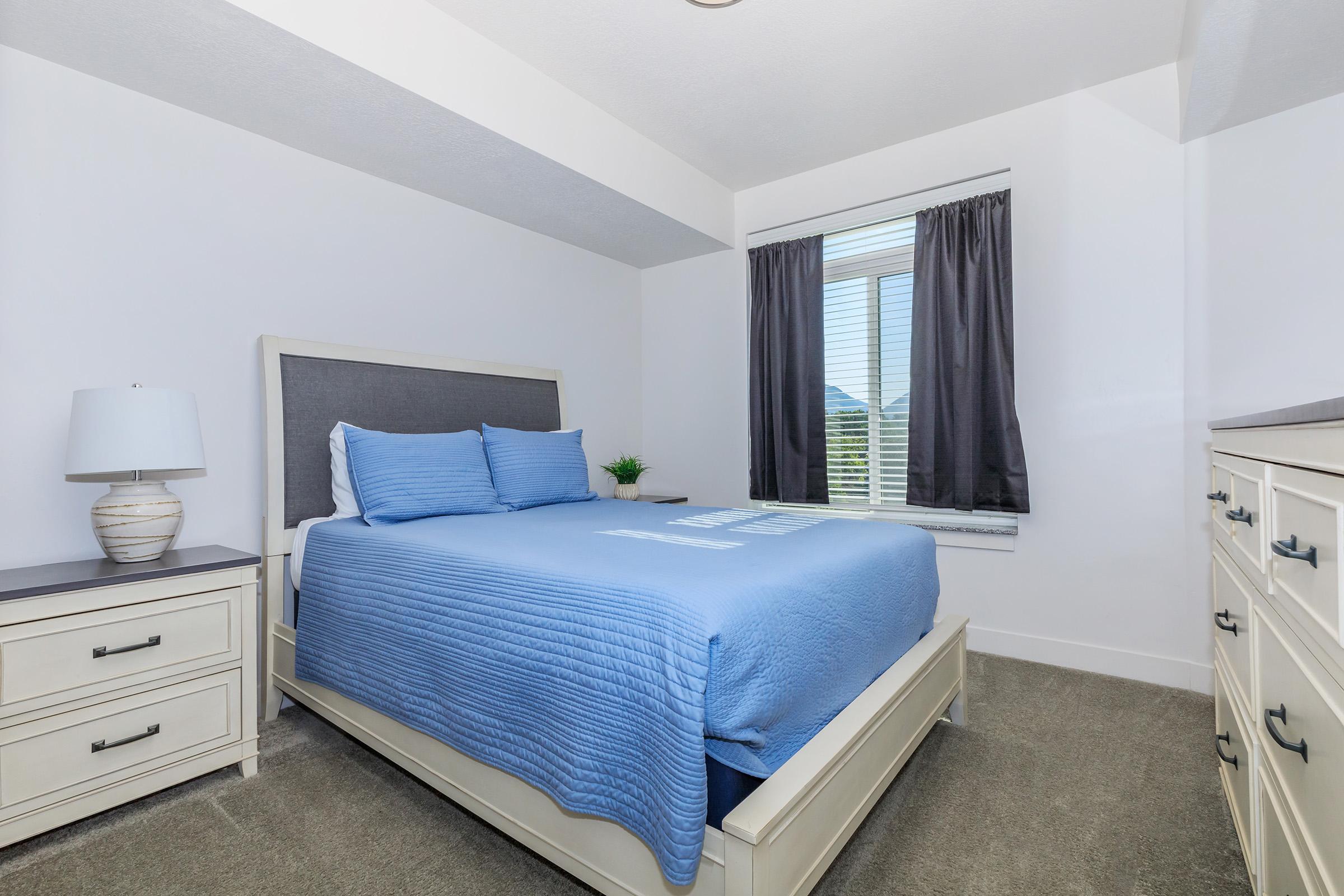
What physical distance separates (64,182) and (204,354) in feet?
2.19

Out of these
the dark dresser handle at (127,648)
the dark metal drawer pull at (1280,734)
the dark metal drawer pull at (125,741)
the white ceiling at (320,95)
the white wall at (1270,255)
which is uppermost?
the white ceiling at (320,95)

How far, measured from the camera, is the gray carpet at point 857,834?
154 cm

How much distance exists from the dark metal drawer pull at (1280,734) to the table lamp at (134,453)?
2688mm

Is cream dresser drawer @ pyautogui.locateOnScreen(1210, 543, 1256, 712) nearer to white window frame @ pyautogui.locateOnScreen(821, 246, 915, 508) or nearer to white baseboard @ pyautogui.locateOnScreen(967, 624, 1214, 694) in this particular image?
white baseboard @ pyautogui.locateOnScreen(967, 624, 1214, 694)

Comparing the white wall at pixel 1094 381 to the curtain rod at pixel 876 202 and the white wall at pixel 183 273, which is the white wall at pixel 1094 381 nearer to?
the curtain rod at pixel 876 202

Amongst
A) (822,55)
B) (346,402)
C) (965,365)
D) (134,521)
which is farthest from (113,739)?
(965,365)

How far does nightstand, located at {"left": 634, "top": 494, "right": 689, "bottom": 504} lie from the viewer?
13.6 ft

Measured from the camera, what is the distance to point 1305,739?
1.00 m

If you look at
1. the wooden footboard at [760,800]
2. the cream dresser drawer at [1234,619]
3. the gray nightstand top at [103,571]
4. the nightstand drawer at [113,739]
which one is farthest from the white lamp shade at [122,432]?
the cream dresser drawer at [1234,619]

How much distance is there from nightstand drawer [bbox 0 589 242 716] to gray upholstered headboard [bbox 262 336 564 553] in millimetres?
573

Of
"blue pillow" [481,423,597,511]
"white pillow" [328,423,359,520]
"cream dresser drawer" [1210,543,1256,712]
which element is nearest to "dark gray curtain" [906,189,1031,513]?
"cream dresser drawer" [1210,543,1256,712]

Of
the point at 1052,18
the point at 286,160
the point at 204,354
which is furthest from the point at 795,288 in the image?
the point at 204,354

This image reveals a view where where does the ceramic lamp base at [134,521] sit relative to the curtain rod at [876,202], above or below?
below

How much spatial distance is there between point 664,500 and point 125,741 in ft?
9.20
